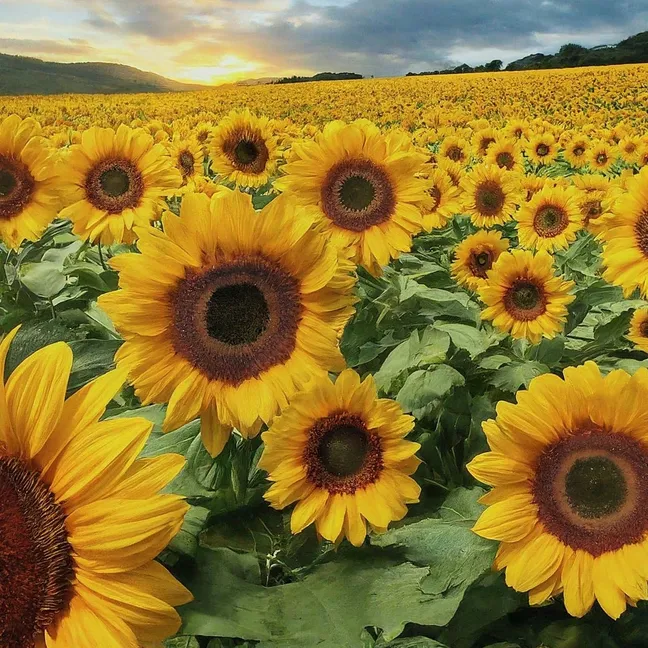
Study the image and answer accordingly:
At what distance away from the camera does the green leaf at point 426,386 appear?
7.79ft

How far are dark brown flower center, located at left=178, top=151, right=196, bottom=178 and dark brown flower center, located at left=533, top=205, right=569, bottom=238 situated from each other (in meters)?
2.89

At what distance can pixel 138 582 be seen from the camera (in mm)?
1192

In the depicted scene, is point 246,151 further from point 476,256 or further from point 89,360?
point 89,360

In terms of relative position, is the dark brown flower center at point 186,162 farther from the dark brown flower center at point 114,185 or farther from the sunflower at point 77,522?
the sunflower at point 77,522

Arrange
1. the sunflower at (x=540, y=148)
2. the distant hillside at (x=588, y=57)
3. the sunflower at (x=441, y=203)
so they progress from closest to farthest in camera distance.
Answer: the sunflower at (x=441, y=203) < the sunflower at (x=540, y=148) < the distant hillside at (x=588, y=57)

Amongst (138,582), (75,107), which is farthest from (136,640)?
(75,107)

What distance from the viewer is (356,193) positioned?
283cm

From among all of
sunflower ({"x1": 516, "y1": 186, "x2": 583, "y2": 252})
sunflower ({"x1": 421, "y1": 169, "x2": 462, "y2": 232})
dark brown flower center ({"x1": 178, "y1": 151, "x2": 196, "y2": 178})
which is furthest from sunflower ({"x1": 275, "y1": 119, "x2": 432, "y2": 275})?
dark brown flower center ({"x1": 178, "y1": 151, "x2": 196, "y2": 178})

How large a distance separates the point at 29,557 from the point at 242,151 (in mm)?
3914

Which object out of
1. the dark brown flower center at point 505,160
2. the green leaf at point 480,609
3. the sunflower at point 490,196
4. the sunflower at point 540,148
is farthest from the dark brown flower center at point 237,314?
the sunflower at point 540,148

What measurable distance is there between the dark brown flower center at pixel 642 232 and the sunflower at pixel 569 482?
4.93ft

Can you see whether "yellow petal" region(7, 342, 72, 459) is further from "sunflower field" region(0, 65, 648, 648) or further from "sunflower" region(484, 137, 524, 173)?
"sunflower" region(484, 137, 524, 173)

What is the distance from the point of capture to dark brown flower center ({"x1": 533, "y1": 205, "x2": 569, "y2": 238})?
562 cm

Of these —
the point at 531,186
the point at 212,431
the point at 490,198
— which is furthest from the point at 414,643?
the point at 531,186
